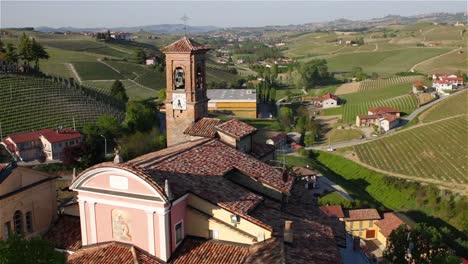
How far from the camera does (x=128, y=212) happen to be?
52.9ft

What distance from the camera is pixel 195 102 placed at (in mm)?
24703

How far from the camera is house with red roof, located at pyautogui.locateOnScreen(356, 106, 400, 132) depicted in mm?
81856

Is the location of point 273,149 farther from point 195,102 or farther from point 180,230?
point 180,230

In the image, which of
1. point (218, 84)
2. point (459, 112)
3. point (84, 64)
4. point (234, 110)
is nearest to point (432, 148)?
point (459, 112)

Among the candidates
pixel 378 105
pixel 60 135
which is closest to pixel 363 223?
pixel 60 135

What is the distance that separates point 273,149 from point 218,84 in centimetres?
9620

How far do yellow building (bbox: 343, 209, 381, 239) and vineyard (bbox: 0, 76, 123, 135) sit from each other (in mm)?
38182

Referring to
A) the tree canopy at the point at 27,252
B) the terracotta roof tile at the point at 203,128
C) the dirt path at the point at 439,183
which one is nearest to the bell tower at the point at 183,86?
the terracotta roof tile at the point at 203,128

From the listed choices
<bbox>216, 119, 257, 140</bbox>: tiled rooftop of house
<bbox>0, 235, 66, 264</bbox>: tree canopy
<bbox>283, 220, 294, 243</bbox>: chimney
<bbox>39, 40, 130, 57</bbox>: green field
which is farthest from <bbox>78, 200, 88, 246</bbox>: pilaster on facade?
<bbox>39, 40, 130, 57</bbox>: green field

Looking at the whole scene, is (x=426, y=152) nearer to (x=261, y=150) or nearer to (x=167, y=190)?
(x=261, y=150)

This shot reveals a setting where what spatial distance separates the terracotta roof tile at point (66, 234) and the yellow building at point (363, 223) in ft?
86.9

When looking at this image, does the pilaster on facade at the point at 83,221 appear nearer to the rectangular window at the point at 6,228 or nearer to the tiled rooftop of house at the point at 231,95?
the rectangular window at the point at 6,228

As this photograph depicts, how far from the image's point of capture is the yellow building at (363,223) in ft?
131

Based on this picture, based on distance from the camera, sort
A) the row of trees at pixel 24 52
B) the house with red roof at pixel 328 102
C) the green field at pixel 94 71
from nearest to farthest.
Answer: the row of trees at pixel 24 52
the green field at pixel 94 71
the house with red roof at pixel 328 102
